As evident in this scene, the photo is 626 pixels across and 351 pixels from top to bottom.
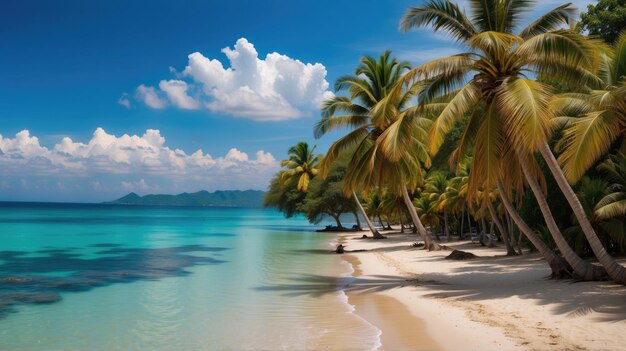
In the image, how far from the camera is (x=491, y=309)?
10.3 meters

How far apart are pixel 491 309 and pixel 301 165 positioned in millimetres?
44759

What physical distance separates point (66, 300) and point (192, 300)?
3505mm

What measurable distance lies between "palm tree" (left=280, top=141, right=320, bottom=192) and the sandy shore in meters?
37.2

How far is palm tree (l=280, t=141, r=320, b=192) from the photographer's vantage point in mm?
53688

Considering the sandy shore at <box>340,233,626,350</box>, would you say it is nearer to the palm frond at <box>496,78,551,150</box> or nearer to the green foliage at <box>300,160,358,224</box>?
the palm frond at <box>496,78,551,150</box>

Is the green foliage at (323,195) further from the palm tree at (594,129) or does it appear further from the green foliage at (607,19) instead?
the palm tree at (594,129)

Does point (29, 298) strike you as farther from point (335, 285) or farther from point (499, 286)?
point (499, 286)

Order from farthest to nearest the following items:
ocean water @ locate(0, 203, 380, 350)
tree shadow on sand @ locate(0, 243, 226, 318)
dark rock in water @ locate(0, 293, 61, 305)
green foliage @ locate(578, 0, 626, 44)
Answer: green foliage @ locate(578, 0, 626, 44) → tree shadow on sand @ locate(0, 243, 226, 318) → dark rock in water @ locate(0, 293, 61, 305) → ocean water @ locate(0, 203, 380, 350)

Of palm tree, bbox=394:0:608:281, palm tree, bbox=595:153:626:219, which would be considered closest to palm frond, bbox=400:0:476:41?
palm tree, bbox=394:0:608:281

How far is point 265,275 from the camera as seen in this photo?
18406mm

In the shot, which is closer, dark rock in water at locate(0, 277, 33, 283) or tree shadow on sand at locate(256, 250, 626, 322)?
tree shadow on sand at locate(256, 250, 626, 322)

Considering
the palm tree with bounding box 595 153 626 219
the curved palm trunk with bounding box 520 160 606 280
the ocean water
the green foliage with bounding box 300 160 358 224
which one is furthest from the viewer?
the green foliage with bounding box 300 160 358 224

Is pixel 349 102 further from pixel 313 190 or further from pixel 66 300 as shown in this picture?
pixel 313 190

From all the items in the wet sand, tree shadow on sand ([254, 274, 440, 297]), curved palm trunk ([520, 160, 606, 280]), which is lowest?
tree shadow on sand ([254, 274, 440, 297])
